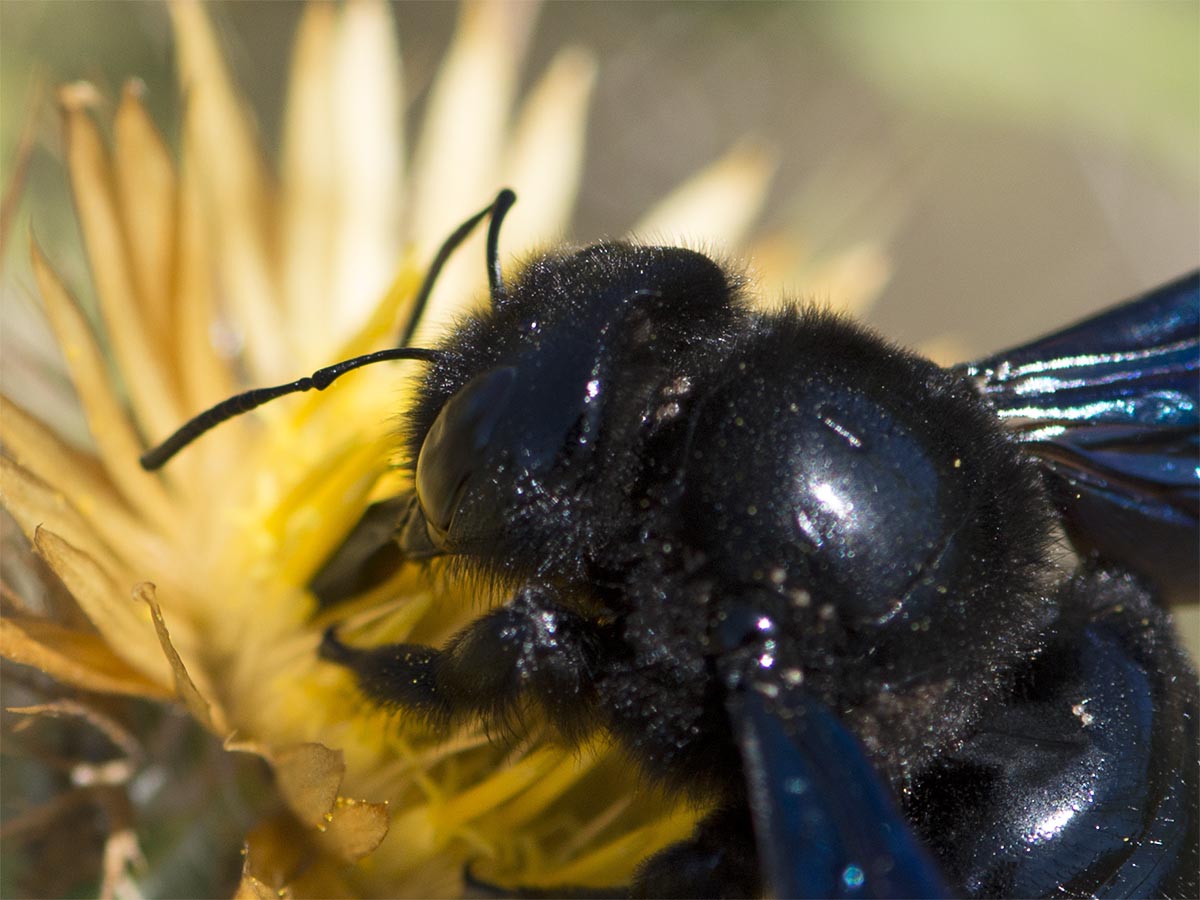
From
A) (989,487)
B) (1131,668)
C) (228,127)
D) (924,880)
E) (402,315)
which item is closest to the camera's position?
(924,880)

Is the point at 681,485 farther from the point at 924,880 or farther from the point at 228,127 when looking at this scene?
the point at 228,127

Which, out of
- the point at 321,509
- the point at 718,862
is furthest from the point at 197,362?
the point at 718,862

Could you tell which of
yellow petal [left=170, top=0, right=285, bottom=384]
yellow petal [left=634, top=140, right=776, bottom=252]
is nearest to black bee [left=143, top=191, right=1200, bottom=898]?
yellow petal [left=170, top=0, right=285, bottom=384]

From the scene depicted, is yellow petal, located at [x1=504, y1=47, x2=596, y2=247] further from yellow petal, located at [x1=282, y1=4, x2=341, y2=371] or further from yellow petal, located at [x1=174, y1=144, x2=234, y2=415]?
yellow petal, located at [x1=174, y1=144, x2=234, y2=415]

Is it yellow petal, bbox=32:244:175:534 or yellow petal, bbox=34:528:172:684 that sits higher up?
yellow petal, bbox=32:244:175:534

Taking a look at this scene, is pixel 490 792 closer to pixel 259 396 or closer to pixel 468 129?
pixel 259 396

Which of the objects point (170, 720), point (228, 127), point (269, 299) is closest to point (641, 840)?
point (170, 720)
